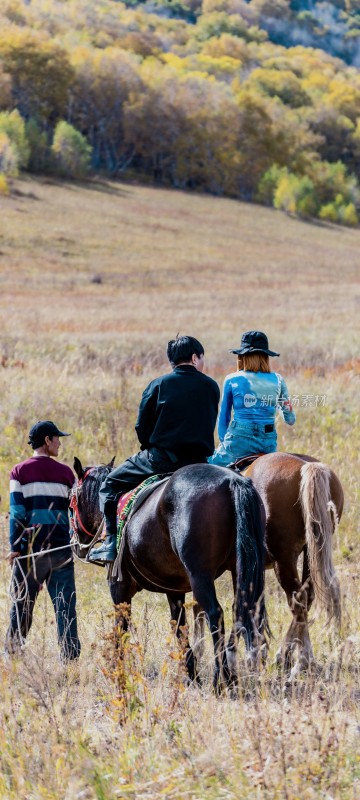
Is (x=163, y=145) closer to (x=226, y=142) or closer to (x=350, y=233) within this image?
(x=226, y=142)

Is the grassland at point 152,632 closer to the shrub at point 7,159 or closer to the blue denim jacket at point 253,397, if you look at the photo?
the blue denim jacket at point 253,397

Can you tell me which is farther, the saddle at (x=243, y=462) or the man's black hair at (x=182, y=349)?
the saddle at (x=243, y=462)

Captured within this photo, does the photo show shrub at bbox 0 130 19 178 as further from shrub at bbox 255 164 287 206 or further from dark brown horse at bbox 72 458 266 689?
dark brown horse at bbox 72 458 266 689

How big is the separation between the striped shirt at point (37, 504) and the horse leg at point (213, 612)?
1539 mm

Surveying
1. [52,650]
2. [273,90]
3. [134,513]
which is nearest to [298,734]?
[134,513]

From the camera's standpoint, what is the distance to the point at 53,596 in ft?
23.4

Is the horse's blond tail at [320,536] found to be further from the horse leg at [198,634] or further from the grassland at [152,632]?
the horse leg at [198,634]

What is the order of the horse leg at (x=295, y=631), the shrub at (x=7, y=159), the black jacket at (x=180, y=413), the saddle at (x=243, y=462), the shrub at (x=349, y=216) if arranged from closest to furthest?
1. the horse leg at (x=295, y=631)
2. the black jacket at (x=180, y=413)
3. the saddle at (x=243, y=462)
4. the shrub at (x=7, y=159)
5. the shrub at (x=349, y=216)

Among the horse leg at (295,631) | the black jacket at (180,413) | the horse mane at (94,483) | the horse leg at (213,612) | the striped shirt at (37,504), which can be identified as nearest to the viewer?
the horse leg at (213,612)

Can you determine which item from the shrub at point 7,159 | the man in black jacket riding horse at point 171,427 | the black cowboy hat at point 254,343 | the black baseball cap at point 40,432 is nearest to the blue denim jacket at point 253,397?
the black cowboy hat at point 254,343

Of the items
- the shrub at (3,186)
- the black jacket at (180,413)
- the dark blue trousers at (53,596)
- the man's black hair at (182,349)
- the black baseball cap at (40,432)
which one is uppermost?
the shrub at (3,186)

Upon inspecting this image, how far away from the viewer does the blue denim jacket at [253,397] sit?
7910 millimetres

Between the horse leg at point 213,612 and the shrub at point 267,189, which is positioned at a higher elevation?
the shrub at point 267,189

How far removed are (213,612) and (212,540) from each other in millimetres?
456
